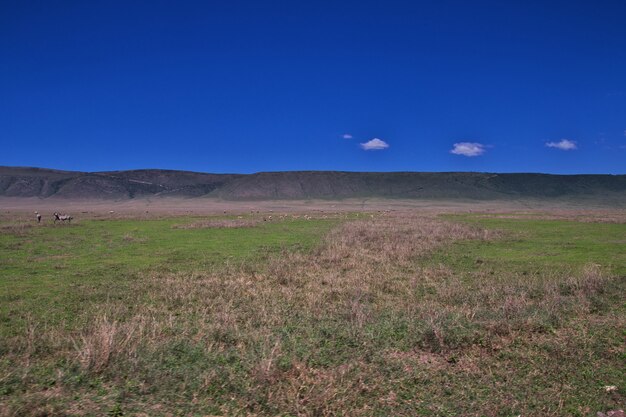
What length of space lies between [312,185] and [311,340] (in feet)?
512

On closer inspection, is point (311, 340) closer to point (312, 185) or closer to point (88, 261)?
point (88, 261)

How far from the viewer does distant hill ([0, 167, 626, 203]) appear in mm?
147000

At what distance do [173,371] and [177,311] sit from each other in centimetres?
375

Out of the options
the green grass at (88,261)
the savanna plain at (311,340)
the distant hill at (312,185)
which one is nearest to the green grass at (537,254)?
the savanna plain at (311,340)

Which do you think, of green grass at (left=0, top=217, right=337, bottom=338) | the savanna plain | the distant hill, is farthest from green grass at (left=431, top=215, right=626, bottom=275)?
the distant hill

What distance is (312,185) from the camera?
163 metres

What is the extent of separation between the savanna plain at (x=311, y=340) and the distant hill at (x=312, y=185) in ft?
436

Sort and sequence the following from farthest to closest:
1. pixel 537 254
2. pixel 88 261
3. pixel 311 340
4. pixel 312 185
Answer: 1. pixel 312 185
2. pixel 537 254
3. pixel 88 261
4. pixel 311 340

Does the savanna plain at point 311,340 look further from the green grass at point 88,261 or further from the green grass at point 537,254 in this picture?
the green grass at point 537,254

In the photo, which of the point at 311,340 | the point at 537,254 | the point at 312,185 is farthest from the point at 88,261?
the point at 312,185

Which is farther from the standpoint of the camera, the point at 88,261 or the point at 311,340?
the point at 88,261

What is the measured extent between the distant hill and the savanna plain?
436 feet

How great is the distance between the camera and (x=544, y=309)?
30.7 ft

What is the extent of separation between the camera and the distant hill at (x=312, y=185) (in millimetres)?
147000
